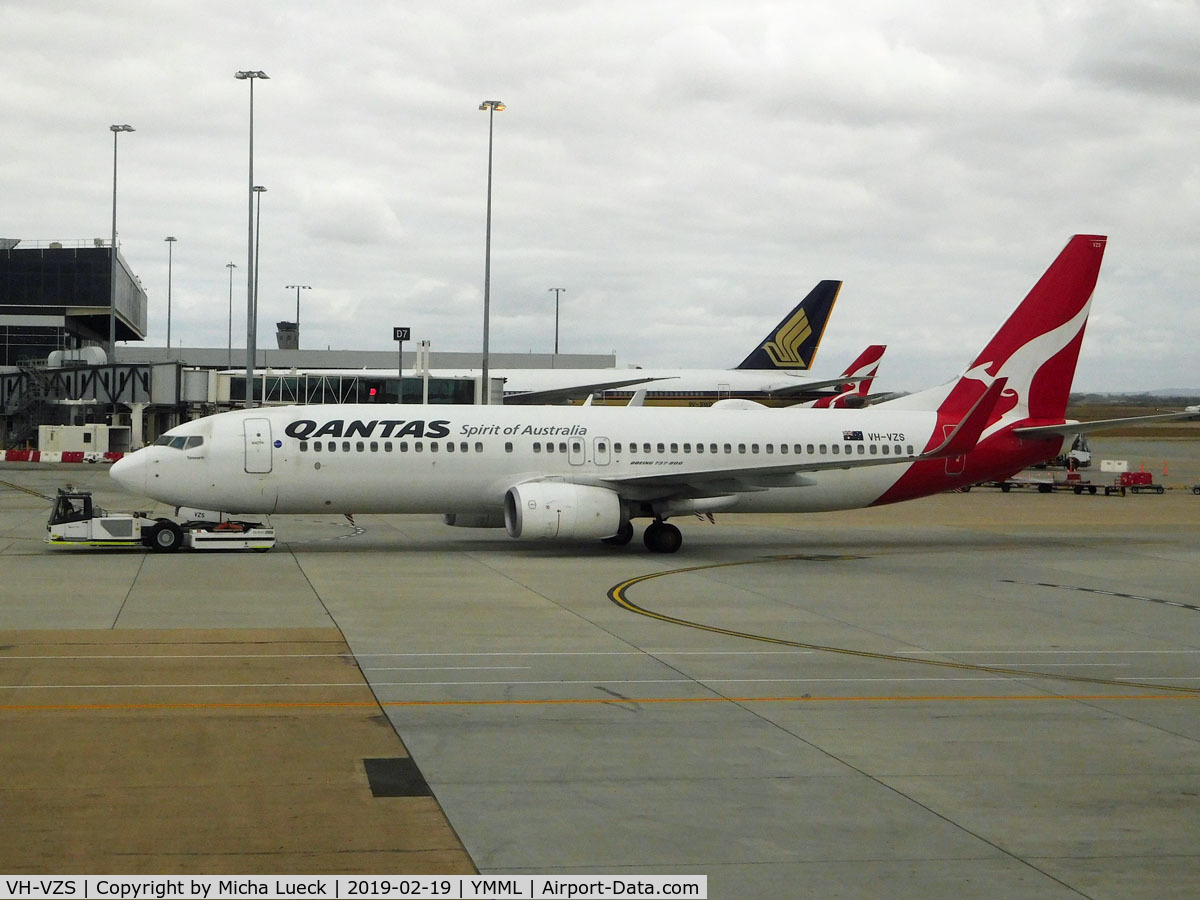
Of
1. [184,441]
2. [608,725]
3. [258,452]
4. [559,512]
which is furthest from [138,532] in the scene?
[608,725]

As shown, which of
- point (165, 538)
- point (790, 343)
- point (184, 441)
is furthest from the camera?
point (790, 343)

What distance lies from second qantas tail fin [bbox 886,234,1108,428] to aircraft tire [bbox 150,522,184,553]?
21.8m

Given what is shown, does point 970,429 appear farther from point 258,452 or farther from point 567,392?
point 567,392

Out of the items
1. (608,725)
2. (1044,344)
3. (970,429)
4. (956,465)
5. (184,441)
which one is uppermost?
(1044,344)

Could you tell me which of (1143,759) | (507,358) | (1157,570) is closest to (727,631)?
(1143,759)

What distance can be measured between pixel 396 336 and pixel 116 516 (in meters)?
24.3

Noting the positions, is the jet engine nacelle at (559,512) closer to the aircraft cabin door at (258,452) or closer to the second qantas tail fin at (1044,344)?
the aircraft cabin door at (258,452)

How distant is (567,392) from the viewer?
3455 inches

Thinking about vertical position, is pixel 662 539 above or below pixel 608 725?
above

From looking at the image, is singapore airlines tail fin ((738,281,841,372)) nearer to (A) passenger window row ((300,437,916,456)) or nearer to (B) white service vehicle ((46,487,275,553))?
(A) passenger window row ((300,437,916,456))

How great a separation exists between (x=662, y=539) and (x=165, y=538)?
12429 millimetres

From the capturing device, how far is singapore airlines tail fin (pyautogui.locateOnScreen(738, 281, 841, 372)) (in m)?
89.6

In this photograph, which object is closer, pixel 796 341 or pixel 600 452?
pixel 600 452

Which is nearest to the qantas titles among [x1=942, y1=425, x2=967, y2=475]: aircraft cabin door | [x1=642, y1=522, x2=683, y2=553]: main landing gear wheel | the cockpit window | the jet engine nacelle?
the jet engine nacelle
